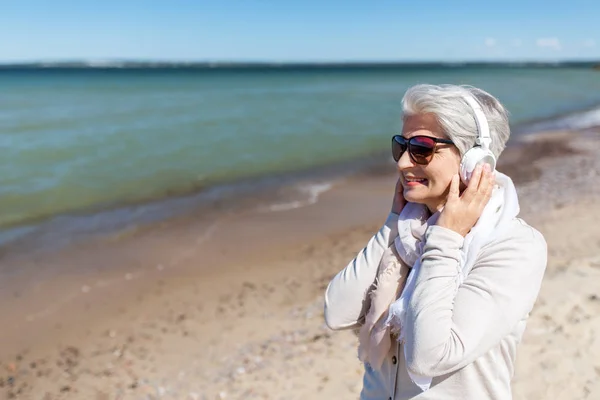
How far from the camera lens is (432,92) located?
6.59 feet

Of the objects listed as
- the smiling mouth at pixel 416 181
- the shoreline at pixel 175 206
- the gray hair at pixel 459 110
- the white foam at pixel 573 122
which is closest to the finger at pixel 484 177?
the gray hair at pixel 459 110

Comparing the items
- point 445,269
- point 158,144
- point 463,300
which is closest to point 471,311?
point 463,300

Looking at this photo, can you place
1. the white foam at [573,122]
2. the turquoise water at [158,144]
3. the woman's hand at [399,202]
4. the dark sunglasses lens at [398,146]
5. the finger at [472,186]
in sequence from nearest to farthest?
the finger at [472,186] < the dark sunglasses lens at [398,146] < the woman's hand at [399,202] < the turquoise water at [158,144] < the white foam at [573,122]

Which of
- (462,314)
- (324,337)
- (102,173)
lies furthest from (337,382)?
(102,173)

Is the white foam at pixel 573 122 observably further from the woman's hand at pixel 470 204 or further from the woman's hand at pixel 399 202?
the woman's hand at pixel 470 204

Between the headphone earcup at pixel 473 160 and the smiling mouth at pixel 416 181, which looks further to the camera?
the smiling mouth at pixel 416 181

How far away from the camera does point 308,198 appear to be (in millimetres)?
12188

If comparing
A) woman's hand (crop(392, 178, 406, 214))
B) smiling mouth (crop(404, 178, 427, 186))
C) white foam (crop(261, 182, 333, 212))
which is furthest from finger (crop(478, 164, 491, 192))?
white foam (crop(261, 182, 333, 212))

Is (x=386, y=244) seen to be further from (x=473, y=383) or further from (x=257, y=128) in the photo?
(x=257, y=128)

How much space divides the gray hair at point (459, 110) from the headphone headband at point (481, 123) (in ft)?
0.05

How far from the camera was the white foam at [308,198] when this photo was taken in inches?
449

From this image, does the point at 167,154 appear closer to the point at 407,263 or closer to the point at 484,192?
the point at 407,263

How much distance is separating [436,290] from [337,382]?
3286mm

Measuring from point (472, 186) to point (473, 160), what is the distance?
3.9 inches
